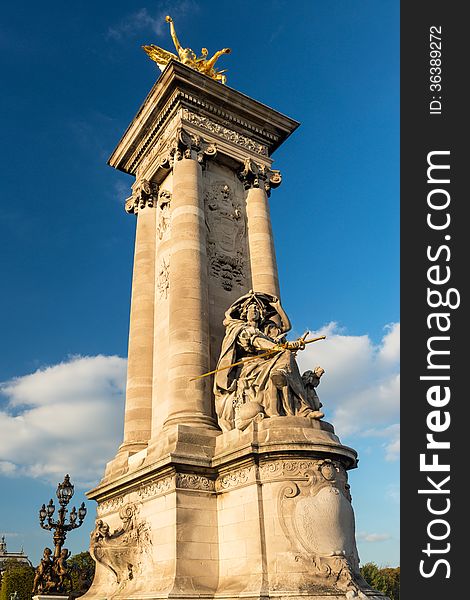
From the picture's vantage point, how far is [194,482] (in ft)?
40.1

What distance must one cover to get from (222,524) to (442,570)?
16.1 feet

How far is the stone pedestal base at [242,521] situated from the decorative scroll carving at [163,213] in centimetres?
744

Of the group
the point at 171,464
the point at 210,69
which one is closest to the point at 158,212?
the point at 210,69

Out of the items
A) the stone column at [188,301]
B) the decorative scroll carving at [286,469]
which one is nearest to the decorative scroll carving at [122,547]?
the stone column at [188,301]

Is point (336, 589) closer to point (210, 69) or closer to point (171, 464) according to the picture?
point (171, 464)

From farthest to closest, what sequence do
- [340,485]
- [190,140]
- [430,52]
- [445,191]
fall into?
[190,140] → [340,485] → [430,52] → [445,191]

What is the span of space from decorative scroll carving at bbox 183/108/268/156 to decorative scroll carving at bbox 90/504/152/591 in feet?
36.3

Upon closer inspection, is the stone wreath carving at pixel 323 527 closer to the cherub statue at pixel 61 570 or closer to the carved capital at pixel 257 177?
the carved capital at pixel 257 177

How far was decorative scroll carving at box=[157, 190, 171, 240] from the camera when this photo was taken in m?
18.3

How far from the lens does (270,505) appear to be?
437 inches

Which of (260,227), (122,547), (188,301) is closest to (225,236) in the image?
(260,227)

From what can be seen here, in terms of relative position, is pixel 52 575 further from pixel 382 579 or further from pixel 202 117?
pixel 382 579

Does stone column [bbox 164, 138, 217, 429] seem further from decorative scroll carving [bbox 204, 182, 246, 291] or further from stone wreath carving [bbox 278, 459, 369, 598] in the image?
stone wreath carving [bbox 278, 459, 369, 598]

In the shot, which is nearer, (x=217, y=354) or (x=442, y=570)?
(x=442, y=570)
